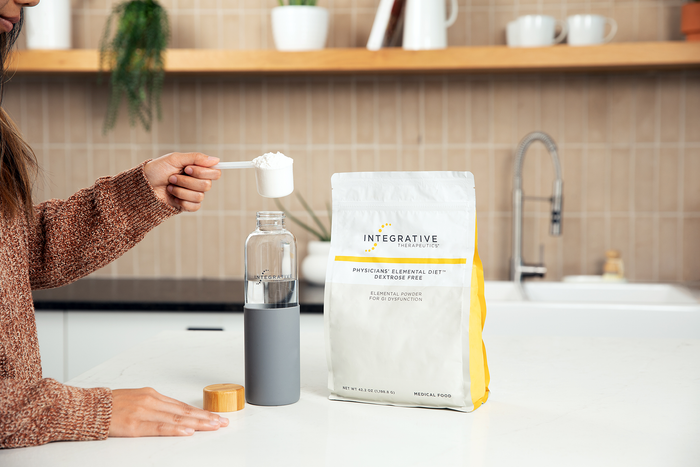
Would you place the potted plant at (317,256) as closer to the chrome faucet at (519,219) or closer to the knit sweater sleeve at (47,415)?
the chrome faucet at (519,219)

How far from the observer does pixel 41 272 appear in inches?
37.1

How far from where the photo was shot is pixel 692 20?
1.88 meters

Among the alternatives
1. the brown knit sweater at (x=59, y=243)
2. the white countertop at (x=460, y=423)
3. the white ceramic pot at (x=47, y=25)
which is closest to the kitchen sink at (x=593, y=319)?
the white countertop at (x=460, y=423)

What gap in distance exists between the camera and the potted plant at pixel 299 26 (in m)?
→ 1.89

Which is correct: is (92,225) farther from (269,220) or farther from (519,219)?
(519,219)

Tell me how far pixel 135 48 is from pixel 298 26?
1.72 ft


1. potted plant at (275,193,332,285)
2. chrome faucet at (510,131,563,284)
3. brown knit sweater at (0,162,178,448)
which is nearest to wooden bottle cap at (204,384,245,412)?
brown knit sweater at (0,162,178,448)

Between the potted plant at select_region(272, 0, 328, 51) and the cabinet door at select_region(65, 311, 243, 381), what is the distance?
0.84 metres

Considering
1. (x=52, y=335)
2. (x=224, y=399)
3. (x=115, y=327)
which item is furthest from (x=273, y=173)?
(x=52, y=335)

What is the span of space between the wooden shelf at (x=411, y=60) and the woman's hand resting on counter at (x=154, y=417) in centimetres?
140

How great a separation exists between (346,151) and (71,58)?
921 mm

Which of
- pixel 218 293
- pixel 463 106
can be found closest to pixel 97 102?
pixel 218 293

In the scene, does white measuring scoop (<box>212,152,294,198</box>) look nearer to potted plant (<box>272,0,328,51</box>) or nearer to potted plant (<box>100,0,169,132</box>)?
potted plant (<box>272,0,328,51</box>)

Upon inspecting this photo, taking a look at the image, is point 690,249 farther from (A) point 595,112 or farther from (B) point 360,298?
(B) point 360,298
